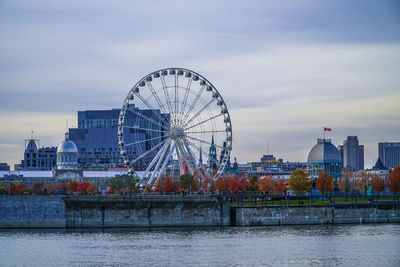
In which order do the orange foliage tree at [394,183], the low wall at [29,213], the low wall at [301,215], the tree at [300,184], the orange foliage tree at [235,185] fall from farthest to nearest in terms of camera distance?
the orange foliage tree at [235,185] < the orange foliage tree at [394,183] < the tree at [300,184] < the low wall at [301,215] < the low wall at [29,213]

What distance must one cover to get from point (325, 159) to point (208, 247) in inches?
3974

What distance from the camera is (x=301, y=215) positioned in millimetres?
104875

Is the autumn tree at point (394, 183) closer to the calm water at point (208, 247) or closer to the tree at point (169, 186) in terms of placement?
the tree at point (169, 186)

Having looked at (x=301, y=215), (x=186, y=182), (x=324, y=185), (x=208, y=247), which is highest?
(x=186, y=182)

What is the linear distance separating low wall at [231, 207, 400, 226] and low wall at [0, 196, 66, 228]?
65.9ft

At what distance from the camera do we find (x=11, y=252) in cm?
7981

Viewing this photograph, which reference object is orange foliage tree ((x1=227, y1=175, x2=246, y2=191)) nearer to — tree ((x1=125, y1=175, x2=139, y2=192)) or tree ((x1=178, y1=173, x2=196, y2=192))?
tree ((x1=178, y1=173, x2=196, y2=192))

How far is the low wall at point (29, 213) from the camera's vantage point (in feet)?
334

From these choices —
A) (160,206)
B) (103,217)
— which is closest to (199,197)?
(160,206)

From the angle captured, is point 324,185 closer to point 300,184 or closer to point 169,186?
point 300,184

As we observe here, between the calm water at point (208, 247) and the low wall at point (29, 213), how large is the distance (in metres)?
2.94

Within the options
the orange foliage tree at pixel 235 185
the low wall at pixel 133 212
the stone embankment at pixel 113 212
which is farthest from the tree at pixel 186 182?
the low wall at pixel 133 212

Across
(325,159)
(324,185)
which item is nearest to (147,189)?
(324,185)

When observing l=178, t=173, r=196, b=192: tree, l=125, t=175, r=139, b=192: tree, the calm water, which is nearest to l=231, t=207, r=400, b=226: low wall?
the calm water
